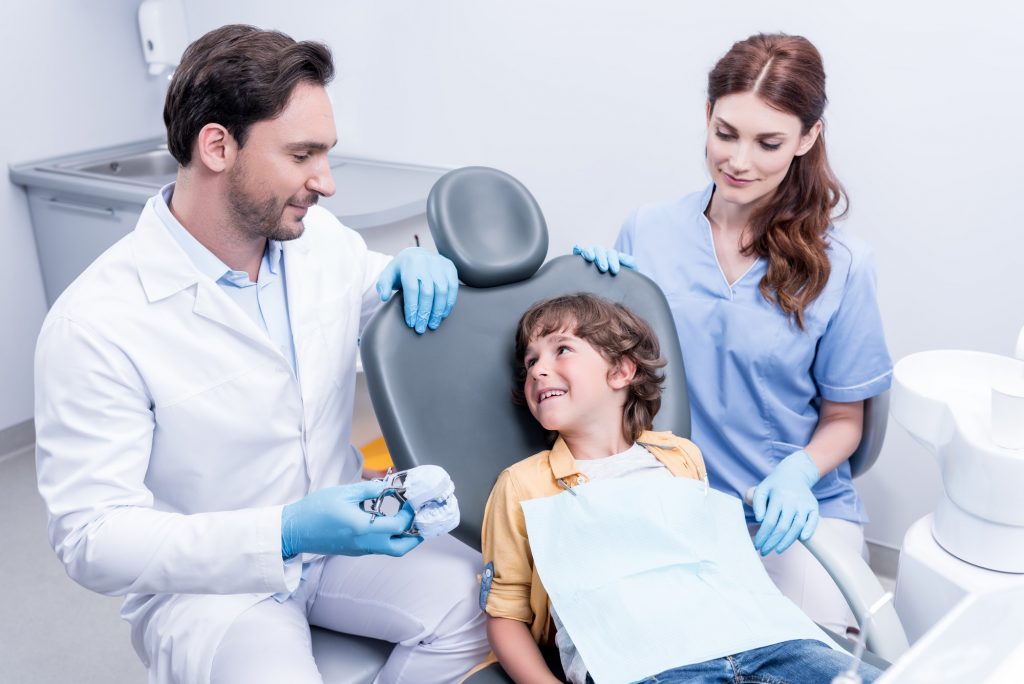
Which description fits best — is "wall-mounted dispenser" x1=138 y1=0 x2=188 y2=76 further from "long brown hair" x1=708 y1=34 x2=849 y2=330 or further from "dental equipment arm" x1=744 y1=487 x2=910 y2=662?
"dental equipment arm" x1=744 y1=487 x2=910 y2=662

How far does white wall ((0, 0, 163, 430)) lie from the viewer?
2619 mm

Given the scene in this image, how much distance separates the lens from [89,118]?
111 inches

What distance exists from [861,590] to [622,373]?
0.43 meters

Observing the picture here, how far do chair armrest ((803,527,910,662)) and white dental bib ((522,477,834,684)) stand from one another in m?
0.06

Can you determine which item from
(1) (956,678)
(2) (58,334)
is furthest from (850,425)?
(2) (58,334)

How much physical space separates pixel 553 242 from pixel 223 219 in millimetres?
1292

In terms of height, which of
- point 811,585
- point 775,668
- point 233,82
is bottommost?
point 811,585

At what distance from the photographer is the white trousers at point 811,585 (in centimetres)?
148

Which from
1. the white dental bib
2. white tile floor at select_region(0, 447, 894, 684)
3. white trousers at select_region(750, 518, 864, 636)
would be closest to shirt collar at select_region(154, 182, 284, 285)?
the white dental bib

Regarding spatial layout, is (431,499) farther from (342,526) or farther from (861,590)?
(861,590)

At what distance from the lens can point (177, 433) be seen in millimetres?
1252

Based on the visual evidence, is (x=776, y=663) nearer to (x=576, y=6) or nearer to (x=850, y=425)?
(x=850, y=425)

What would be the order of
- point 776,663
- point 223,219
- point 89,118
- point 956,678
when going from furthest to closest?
point 89,118, point 223,219, point 776,663, point 956,678

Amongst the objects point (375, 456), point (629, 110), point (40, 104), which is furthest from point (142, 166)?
point (629, 110)
